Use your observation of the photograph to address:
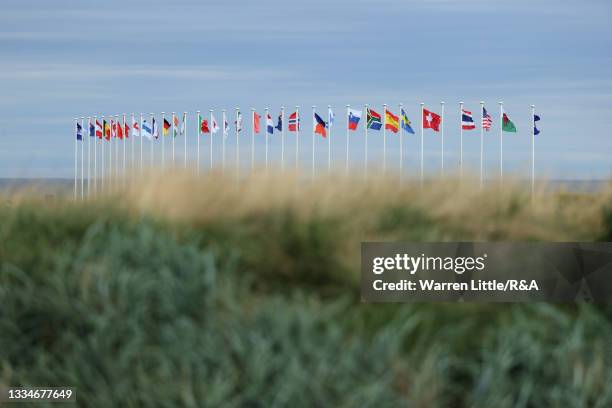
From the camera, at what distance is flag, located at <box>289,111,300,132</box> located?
32.0m

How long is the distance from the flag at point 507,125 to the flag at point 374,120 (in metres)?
4.34

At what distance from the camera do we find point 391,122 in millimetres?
29078

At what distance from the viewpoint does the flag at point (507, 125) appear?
93.0 feet

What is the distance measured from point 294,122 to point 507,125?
8.48 m

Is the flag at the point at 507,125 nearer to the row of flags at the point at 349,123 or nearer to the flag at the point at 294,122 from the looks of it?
the row of flags at the point at 349,123

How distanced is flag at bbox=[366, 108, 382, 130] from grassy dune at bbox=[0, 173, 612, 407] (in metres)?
20.7

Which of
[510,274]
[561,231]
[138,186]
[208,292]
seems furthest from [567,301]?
[138,186]

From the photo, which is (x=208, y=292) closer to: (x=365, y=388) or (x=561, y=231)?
(x=365, y=388)

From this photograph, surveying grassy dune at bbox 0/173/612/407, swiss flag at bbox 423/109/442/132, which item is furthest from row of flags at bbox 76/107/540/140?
grassy dune at bbox 0/173/612/407

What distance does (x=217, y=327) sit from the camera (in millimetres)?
6270

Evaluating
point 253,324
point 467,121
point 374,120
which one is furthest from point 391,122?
point 253,324

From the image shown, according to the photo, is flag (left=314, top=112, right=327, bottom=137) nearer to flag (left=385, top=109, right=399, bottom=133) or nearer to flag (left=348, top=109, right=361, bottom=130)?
flag (left=348, top=109, right=361, bottom=130)

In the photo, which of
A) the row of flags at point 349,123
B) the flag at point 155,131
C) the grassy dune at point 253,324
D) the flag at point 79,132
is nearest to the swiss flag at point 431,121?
the row of flags at point 349,123

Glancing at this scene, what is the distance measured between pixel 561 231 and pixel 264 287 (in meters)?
4.49
